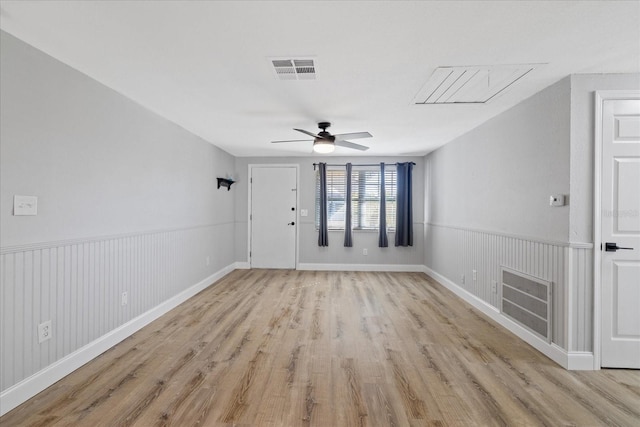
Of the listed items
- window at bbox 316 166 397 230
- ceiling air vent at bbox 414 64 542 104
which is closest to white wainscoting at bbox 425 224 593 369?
ceiling air vent at bbox 414 64 542 104

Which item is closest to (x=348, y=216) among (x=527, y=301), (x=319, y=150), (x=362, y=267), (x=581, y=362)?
(x=362, y=267)

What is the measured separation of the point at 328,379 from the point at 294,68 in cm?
235

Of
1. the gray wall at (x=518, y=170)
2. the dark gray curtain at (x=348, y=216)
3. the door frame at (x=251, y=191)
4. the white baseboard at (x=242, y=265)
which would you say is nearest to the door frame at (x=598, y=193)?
the gray wall at (x=518, y=170)

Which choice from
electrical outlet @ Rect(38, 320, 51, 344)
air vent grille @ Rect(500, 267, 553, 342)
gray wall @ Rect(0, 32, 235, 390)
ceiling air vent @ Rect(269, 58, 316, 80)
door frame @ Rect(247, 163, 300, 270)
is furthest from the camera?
door frame @ Rect(247, 163, 300, 270)

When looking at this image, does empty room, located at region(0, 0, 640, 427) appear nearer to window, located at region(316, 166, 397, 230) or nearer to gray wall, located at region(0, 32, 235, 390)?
gray wall, located at region(0, 32, 235, 390)

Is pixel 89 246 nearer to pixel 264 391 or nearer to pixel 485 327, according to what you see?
pixel 264 391

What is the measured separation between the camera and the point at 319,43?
202cm

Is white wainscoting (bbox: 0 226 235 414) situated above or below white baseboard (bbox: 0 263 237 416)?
above

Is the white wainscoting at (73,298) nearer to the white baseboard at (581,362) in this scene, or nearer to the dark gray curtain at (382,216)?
the dark gray curtain at (382,216)

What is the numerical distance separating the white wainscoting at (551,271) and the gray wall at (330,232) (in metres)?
1.77

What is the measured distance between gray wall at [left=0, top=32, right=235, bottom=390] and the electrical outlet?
0.04m

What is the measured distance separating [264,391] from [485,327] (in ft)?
8.12

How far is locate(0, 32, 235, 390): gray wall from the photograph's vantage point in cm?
197

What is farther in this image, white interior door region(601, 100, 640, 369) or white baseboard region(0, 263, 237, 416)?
white interior door region(601, 100, 640, 369)
